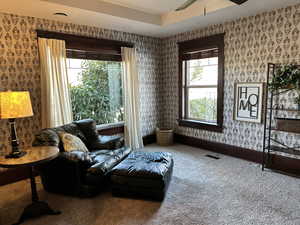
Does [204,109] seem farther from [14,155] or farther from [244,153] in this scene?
[14,155]

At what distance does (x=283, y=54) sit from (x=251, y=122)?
4.14ft

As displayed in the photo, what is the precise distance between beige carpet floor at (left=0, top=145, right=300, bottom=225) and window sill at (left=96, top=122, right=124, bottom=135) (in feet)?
5.38

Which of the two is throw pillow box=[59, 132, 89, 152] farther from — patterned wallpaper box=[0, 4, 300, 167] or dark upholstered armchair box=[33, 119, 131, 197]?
patterned wallpaper box=[0, 4, 300, 167]

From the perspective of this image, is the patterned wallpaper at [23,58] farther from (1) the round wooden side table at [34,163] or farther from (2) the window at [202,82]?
(2) the window at [202,82]

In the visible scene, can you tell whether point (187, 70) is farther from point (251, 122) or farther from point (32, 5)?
point (32, 5)

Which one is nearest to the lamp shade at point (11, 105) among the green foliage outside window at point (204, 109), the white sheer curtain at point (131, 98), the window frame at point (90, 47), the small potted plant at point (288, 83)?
the window frame at point (90, 47)

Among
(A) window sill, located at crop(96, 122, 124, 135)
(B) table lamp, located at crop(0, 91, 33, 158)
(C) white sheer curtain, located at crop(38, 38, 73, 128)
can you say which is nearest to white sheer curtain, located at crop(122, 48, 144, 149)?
(A) window sill, located at crop(96, 122, 124, 135)

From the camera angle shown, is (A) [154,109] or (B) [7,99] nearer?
(B) [7,99]

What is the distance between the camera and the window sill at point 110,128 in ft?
15.0

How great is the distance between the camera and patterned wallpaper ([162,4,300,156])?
3455 millimetres

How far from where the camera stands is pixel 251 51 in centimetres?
392

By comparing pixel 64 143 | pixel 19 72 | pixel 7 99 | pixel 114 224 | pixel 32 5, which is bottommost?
pixel 114 224

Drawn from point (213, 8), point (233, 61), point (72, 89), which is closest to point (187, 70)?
point (233, 61)

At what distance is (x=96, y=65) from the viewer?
4555mm
